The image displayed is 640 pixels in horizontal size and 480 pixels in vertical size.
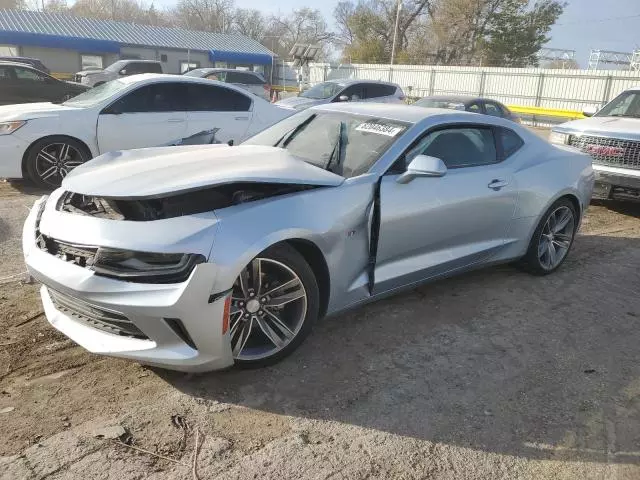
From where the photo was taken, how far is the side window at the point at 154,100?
7.69 metres

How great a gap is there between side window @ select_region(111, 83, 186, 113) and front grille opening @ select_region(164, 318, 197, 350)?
18.6ft

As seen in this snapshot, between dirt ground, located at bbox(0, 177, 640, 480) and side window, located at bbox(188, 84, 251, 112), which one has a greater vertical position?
side window, located at bbox(188, 84, 251, 112)

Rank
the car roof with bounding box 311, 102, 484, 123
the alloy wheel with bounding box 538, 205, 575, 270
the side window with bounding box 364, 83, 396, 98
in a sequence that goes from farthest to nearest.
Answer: the side window with bounding box 364, 83, 396, 98 → the alloy wheel with bounding box 538, 205, 575, 270 → the car roof with bounding box 311, 102, 484, 123

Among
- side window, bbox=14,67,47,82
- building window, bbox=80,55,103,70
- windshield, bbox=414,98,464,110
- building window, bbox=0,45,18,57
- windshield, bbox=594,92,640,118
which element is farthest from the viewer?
building window, bbox=80,55,103,70

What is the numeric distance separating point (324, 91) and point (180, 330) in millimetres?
13087

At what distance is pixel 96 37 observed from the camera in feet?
117

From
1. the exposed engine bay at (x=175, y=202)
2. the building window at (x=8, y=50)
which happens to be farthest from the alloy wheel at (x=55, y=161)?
the building window at (x=8, y=50)

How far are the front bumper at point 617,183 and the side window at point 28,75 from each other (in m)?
12.7

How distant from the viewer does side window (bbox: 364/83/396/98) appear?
48.8 feet

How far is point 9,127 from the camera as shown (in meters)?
6.95

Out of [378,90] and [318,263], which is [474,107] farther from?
[318,263]

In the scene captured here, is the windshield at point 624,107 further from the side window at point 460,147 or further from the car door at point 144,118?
the car door at point 144,118

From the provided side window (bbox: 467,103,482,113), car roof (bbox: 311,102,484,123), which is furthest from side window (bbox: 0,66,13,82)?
car roof (bbox: 311,102,484,123)

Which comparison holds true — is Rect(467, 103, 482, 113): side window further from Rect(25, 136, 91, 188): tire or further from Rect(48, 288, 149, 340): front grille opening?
Rect(48, 288, 149, 340): front grille opening
